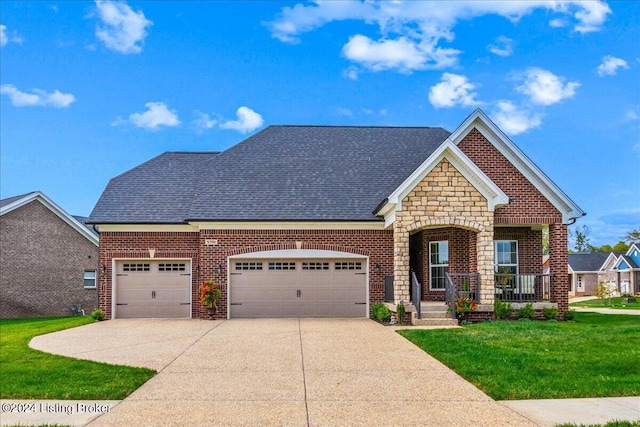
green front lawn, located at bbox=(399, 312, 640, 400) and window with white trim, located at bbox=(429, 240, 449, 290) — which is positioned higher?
window with white trim, located at bbox=(429, 240, 449, 290)

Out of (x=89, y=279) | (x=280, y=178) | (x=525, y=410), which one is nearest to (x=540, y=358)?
(x=525, y=410)

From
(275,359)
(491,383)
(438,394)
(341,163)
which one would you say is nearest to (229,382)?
(275,359)

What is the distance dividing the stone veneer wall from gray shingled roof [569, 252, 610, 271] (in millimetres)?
43735

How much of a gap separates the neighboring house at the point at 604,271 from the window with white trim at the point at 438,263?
40.8 m

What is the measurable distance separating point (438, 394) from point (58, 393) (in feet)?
18.2

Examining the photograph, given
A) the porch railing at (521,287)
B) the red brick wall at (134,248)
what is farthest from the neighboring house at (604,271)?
the red brick wall at (134,248)

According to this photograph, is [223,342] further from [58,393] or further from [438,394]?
[438,394]

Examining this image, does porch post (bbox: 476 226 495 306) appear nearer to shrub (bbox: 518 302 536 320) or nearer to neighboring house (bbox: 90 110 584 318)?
neighboring house (bbox: 90 110 584 318)

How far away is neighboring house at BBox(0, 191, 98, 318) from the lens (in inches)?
1110

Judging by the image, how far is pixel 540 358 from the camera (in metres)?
10.6

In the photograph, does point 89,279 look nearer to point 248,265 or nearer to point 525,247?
point 248,265

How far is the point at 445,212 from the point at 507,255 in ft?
13.8

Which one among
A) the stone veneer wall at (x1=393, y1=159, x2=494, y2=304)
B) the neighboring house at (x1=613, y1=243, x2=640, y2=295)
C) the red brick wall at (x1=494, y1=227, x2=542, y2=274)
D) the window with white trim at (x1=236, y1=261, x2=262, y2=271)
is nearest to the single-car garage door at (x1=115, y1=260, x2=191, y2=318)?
the window with white trim at (x1=236, y1=261, x2=262, y2=271)

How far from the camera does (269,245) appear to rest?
19.9m
